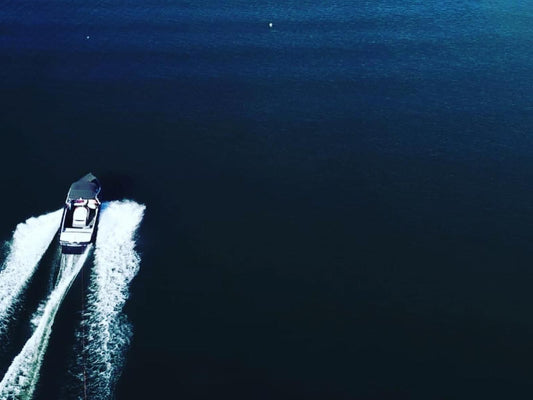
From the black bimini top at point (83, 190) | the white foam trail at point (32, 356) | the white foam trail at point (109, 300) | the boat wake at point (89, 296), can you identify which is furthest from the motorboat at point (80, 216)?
the white foam trail at point (32, 356)

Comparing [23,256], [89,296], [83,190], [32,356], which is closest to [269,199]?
[83,190]

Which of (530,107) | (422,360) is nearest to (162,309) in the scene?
(422,360)

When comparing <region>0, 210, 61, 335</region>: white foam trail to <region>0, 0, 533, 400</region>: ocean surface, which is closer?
<region>0, 0, 533, 400</region>: ocean surface

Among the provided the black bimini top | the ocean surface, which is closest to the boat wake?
the ocean surface

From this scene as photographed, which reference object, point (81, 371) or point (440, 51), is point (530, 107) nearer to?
point (440, 51)

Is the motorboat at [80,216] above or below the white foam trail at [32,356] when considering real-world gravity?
above

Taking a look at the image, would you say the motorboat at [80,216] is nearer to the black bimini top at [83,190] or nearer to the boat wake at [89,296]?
the black bimini top at [83,190]

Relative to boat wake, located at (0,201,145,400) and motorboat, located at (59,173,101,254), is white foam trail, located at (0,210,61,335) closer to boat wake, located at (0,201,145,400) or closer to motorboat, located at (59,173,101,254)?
boat wake, located at (0,201,145,400)
